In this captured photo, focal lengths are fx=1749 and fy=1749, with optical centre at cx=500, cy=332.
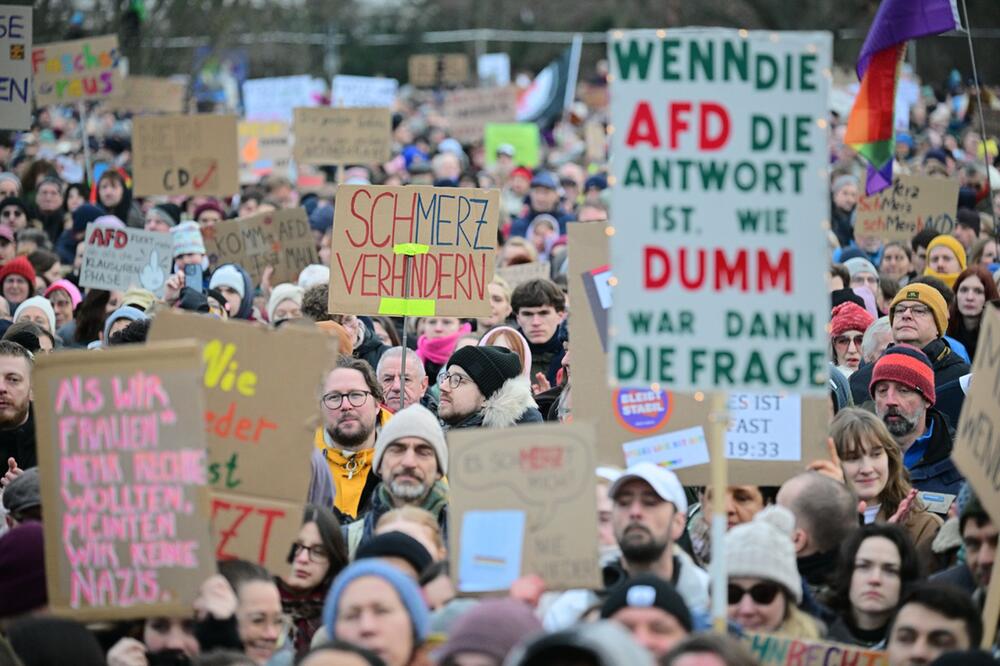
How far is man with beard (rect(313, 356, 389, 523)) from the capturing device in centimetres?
772

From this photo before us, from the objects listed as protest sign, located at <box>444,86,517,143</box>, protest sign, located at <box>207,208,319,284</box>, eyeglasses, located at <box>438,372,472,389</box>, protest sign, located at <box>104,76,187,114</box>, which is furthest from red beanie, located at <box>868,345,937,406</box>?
protest sign, located at <box>104,76,187,114</box>

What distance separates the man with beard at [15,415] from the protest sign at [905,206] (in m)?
7.66

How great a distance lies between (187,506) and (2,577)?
0.70 meters

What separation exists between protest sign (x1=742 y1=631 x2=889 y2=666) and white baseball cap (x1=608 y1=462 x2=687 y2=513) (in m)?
0.55

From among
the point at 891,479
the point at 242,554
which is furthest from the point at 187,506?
the point at 891,479

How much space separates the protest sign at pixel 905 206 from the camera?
1384 centimetres

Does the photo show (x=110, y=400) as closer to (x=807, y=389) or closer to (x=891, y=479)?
(x=807, y=389)

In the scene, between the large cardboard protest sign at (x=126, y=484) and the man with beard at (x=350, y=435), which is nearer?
the large cardboard protest sign at (x=126, y=484)

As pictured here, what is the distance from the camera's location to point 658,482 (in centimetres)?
565

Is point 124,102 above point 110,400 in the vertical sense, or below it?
above

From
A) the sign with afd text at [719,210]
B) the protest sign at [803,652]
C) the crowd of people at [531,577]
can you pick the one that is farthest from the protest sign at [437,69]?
the protest sign at [803,652]

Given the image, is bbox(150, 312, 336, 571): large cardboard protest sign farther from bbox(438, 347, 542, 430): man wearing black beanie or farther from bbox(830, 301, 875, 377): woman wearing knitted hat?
bbox(830, 301, 875, 377): woman wearing knitted hat

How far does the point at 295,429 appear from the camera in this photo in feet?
19.4

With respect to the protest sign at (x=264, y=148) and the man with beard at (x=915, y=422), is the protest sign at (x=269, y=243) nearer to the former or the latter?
the man with beard at (x=915, y=422)
